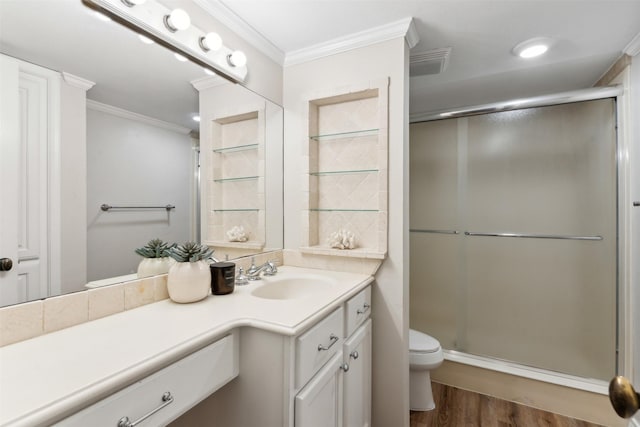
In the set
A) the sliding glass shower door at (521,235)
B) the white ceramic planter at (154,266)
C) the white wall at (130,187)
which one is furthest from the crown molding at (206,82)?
the sliding glass shower door at (521,235)

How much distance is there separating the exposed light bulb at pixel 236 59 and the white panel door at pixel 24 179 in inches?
31.1

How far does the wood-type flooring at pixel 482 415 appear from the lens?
1.81 metres

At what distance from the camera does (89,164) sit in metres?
1.01

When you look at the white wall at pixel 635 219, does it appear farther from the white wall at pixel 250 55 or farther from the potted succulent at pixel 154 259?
the potted succulent at pixel 154 259

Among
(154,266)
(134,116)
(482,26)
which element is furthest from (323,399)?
(482,26)

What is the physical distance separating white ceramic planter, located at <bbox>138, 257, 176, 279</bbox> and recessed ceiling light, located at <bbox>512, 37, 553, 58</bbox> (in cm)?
226

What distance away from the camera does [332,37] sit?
1670 millimetres

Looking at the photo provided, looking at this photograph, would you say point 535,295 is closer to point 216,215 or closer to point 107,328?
point 216,215

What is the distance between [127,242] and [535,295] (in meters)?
2.82

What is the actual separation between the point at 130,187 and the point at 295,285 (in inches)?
35.9

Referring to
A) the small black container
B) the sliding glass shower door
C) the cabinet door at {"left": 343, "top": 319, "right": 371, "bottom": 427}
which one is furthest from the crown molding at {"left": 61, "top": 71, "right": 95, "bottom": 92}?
the sliding glass shower door

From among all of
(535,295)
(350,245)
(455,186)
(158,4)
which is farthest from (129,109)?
(535,295)

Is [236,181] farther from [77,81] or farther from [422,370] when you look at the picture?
[422,370]

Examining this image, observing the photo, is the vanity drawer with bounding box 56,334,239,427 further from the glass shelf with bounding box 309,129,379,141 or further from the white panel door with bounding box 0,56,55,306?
the glass shelf with bounding box 309,129,379,141
